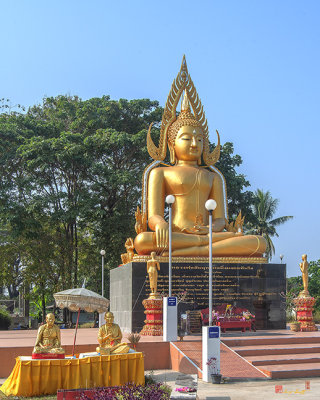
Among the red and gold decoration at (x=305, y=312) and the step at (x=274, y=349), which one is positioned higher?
the red and gold decoration at (x=305, y=312)

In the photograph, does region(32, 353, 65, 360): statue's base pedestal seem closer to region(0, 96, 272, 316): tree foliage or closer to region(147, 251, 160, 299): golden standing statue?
region(147, 251, 160, 299): golden standing statue

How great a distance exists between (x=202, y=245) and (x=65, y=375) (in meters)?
7.52

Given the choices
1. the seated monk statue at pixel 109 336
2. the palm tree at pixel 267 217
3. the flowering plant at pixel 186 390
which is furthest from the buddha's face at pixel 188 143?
the palm tree at pixel 267 217

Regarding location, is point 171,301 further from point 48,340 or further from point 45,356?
point 45,356

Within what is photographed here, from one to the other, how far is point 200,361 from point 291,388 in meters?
2.23

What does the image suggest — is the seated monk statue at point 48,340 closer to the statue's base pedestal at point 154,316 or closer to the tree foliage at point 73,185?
the statue's base pedestal at point 154,316

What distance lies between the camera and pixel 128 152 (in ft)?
83.4

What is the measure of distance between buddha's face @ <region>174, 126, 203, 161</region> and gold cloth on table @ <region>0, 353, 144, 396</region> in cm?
950

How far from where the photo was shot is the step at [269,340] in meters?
12.6

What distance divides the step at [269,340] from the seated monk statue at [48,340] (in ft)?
14.1

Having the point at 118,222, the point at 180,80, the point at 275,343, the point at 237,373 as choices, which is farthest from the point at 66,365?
the point at 118,222

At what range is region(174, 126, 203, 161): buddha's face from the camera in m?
17.8

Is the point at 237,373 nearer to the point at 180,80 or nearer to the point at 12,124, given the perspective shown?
the point at 180,80

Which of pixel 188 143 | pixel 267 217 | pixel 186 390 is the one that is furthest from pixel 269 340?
pixel 267 217
